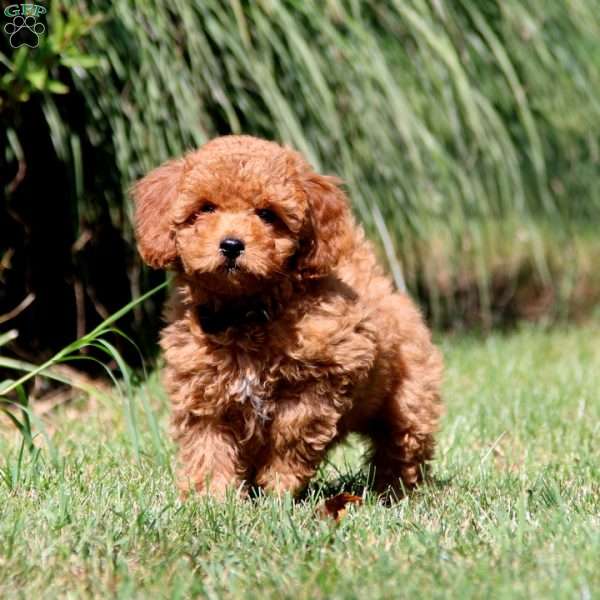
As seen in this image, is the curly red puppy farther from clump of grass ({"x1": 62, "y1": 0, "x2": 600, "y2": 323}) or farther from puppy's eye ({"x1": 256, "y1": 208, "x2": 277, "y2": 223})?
clump of grass ({"x1": 62, "y1": 0, "x2": 600, "y2": 323})

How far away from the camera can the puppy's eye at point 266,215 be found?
3367 mm

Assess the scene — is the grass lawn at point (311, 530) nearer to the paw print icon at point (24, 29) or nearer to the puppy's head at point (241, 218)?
the puppy's head at point (241, 218)

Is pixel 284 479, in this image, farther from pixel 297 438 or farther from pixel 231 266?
pixel 231 266

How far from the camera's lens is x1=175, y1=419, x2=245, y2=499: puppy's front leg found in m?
3.33

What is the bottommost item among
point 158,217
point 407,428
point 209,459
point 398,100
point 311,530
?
point 407,428

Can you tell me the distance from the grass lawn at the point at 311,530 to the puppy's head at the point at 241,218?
0.56 meters

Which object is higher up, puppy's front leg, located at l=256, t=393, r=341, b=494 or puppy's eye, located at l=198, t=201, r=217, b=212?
puppy's eye, located at l=198, t=201, r=217, b=212

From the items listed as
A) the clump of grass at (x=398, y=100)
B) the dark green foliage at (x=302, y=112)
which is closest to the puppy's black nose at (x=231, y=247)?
the dark green foliage at (x=302, y=112)

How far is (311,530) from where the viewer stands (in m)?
2.91

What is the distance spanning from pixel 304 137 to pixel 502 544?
3078 mm

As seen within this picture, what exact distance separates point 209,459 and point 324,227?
2.49 ft

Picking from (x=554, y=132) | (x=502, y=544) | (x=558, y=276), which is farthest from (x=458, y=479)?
(x=558, y=276)

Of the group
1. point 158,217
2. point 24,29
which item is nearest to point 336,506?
point 158,217

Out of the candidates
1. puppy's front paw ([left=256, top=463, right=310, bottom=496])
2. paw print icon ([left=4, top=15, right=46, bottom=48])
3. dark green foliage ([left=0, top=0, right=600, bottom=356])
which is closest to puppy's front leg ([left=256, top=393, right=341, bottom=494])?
puppy's front paw ([left=256, top=463, right=310, bottom=496])
